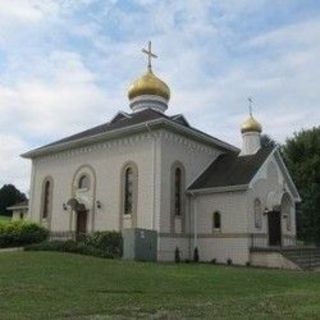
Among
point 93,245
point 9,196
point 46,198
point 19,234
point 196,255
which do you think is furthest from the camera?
point 9,196

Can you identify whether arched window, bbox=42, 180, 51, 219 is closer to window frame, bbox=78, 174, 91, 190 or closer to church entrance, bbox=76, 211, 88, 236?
window frame, bbox=78, 174, 91, 190

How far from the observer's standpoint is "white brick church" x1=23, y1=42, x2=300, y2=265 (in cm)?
2969

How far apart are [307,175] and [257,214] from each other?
53.2 ft

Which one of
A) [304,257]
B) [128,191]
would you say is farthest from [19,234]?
[304,257]

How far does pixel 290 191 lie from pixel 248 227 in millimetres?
6890

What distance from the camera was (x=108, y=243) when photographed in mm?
28438

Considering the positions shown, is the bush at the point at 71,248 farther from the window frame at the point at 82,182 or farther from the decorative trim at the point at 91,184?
the window frame at the point at 82,182

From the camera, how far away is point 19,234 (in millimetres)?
31312

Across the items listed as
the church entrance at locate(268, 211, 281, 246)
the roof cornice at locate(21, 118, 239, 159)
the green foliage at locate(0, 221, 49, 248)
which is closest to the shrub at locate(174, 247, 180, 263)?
the church entrance at locate(268, 211, 281, 246)

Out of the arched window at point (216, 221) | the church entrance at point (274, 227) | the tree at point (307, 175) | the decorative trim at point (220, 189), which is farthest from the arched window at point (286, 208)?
the tree at point (307, 175)

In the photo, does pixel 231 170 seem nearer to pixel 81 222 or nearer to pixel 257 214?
pixel 257 214

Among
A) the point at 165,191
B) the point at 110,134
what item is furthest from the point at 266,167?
the point at 110,134

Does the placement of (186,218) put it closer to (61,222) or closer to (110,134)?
(110,134)

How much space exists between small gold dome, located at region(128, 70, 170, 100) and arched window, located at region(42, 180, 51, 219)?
27.5 feet
